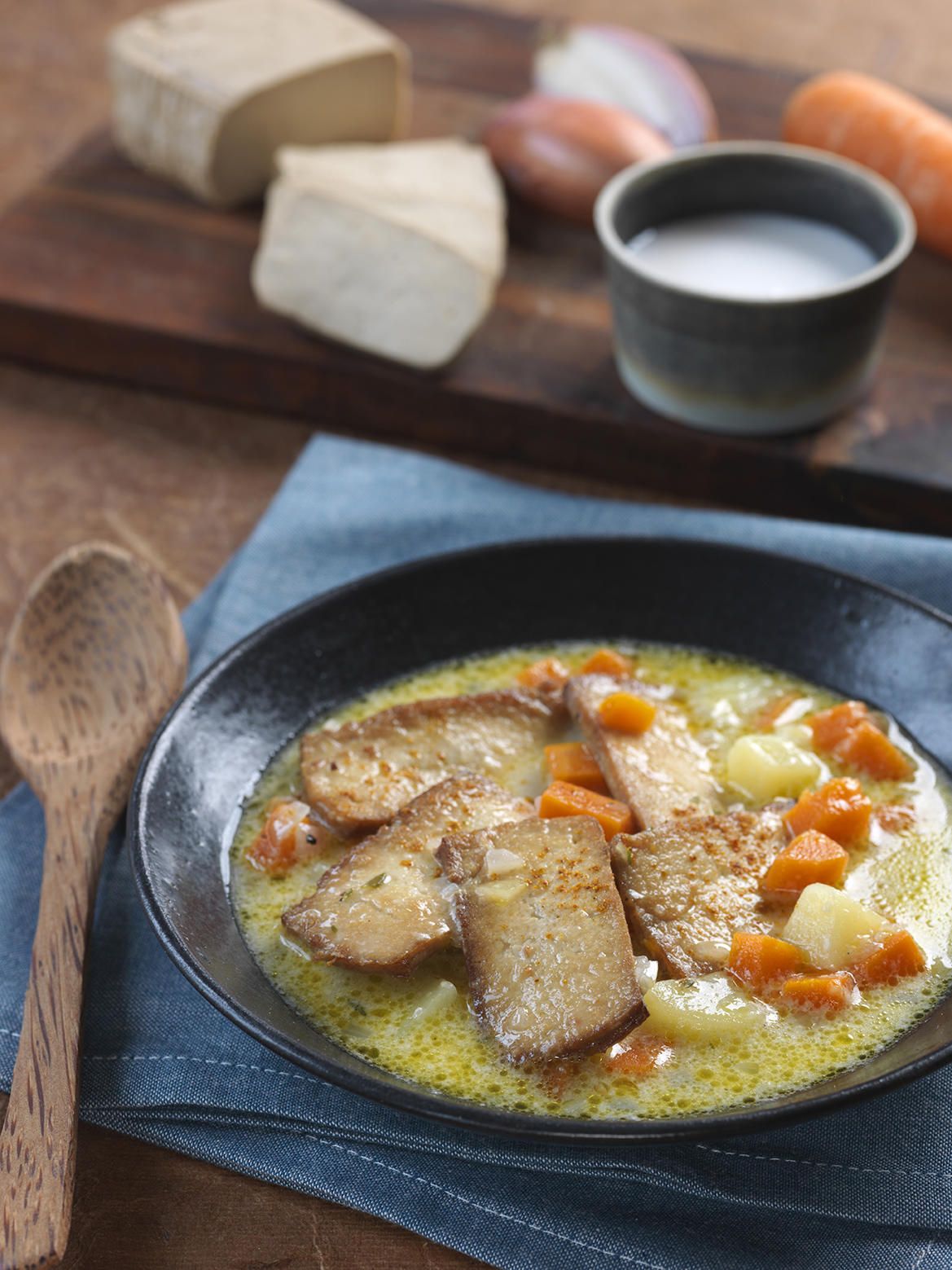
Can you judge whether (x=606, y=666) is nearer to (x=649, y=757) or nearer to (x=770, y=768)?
(x=649, y=757)

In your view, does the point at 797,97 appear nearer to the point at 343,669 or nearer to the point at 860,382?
the point at 860,382

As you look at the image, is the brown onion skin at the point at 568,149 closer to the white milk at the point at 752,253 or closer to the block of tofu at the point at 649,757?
the white milk at the point at 752,253

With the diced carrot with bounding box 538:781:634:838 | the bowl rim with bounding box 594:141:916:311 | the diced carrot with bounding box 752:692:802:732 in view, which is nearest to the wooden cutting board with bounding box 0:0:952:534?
the bowl rim with bounding box 594:141:916:311

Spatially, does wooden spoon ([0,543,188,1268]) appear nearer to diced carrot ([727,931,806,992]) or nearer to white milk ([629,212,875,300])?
diced carrot ([727,931,806,992])

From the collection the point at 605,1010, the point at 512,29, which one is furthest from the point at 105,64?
the point at 605,1010

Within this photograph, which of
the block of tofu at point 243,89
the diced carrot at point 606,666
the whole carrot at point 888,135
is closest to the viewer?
the diced carrot at point 606,666

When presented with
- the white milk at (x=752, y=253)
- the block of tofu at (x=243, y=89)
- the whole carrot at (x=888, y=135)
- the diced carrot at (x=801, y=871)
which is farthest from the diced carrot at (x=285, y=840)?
the whole carrot at (x=888, y=135)

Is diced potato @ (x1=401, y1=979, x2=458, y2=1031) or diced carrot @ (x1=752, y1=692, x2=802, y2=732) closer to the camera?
diced potato @ (x1=401, y1=979, x2=458, y2=1031)
